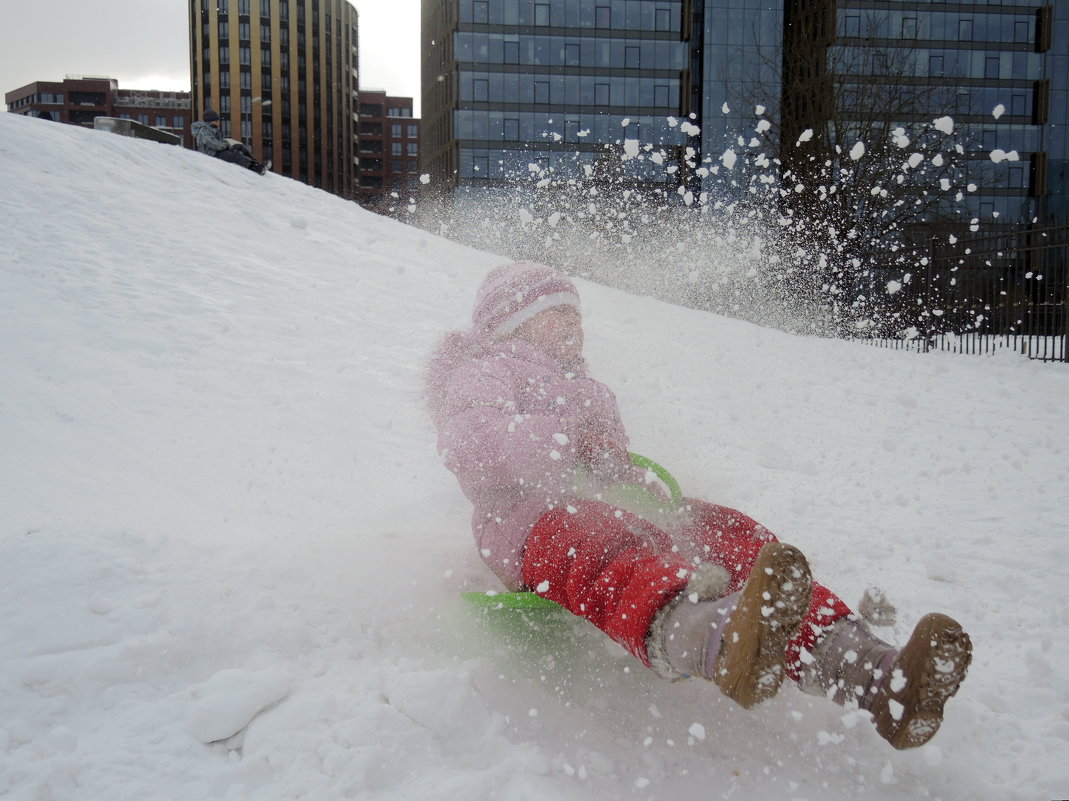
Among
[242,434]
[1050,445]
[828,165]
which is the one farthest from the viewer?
[828,165]

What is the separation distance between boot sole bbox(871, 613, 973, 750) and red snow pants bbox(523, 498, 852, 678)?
209 millimetres

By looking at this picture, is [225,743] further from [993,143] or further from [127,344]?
[993,143]

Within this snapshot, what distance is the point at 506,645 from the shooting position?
2.26 m

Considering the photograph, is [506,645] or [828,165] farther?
[828,165]

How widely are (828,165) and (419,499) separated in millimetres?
14150

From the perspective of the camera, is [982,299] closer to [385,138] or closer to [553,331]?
Answer: [553,331]

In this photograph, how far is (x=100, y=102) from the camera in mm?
86312

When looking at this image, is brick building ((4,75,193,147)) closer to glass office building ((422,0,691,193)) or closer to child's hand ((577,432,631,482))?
glass office building ((422,0,691,193))

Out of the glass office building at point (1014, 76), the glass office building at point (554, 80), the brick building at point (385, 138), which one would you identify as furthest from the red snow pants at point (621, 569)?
the brick building at point (385, 138)

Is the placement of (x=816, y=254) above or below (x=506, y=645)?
above

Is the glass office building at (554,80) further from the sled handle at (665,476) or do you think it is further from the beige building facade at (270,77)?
the sled handle at (665,476)

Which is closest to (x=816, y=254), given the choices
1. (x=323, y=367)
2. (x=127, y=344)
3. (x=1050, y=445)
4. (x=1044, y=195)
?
(x=1050, y=445)

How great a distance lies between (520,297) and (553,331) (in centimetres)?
16

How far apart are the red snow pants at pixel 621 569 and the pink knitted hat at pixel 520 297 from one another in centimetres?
85
